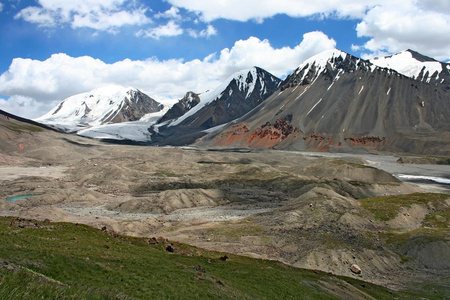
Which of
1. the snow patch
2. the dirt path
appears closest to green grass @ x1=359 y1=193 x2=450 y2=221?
the snow patch

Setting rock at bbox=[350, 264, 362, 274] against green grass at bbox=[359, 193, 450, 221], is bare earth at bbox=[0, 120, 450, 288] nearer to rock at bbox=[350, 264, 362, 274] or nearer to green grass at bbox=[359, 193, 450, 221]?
rock at bbox=[350, 264, 362, 274]

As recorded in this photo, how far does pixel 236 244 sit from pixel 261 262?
1199 cm

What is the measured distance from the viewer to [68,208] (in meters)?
74.1

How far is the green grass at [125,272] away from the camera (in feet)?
54.4

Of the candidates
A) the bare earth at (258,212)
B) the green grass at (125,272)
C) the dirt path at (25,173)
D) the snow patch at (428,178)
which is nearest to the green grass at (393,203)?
the bare earth at (258,212)

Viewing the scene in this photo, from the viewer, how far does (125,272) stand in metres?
23.6

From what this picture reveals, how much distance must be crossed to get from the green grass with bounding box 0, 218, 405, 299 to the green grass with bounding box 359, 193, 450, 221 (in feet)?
96.5

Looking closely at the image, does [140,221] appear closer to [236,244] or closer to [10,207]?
[236,244]

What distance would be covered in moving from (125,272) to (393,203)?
194ft

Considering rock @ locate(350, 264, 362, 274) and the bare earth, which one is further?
the bare earth

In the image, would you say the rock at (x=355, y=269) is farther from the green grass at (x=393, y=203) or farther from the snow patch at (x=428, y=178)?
the snow patch at (x=428, y=178)

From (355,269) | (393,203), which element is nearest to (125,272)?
(355,269)

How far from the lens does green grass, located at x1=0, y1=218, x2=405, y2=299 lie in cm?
1659

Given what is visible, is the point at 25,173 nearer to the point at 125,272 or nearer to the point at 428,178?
the point at 125,272
